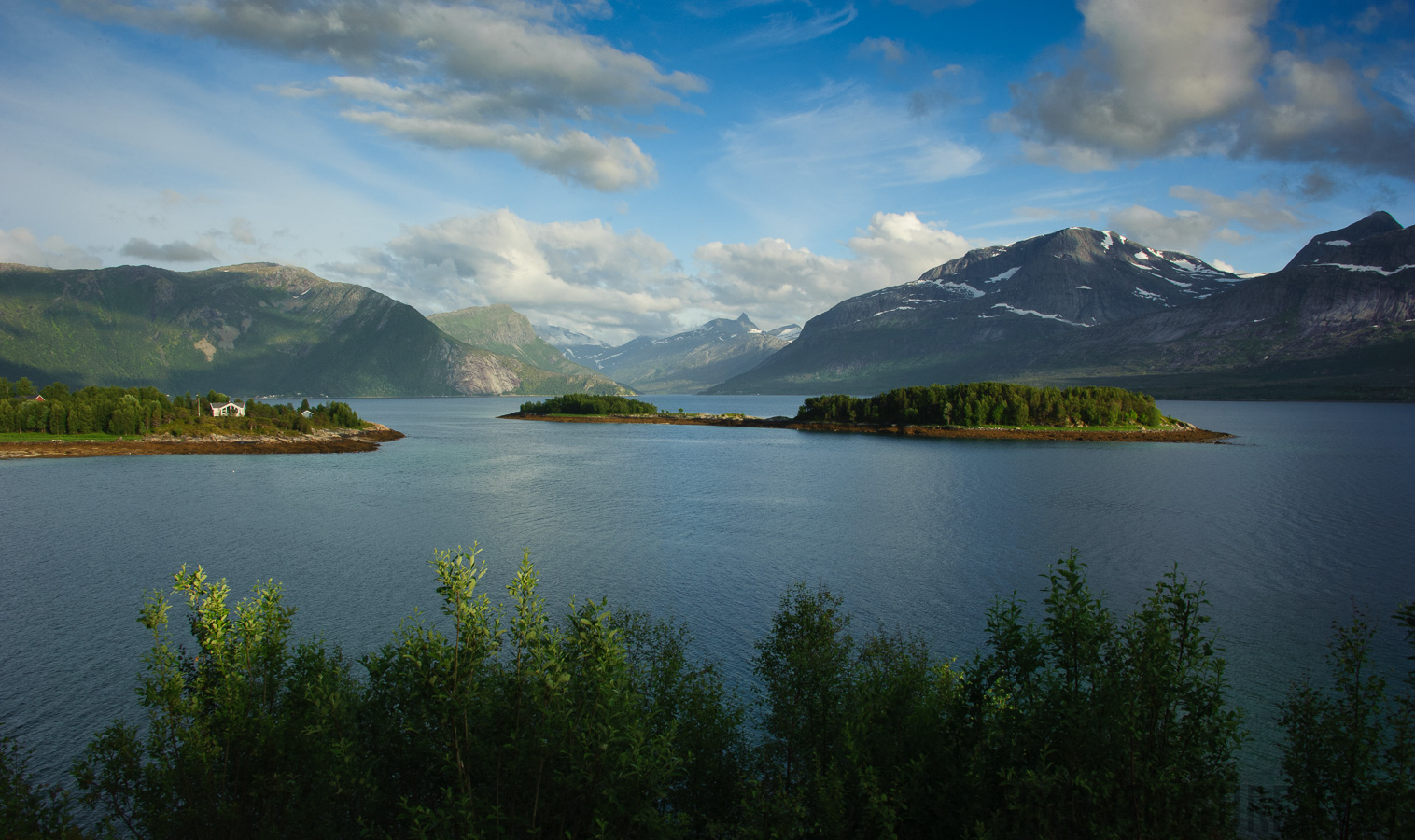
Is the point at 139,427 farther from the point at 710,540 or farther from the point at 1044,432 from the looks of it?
the point at 1044,432

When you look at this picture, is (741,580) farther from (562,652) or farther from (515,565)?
(562,652)

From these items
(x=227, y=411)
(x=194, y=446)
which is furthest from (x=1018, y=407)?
(x=227, y=411)

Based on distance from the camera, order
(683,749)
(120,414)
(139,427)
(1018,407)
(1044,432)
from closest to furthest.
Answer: (683,749)
(120,414)
(139,427)
(1044,432)
(1018,407)

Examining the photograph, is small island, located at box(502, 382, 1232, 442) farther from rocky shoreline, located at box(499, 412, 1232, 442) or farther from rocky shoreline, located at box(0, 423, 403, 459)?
rocky shoreline, located at box(0, 423, 403, 459)

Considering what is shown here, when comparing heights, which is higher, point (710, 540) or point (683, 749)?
point (683, 749)

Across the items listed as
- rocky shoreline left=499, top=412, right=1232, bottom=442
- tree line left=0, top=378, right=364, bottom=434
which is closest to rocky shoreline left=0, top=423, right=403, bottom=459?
tree line left=0, top=378, right=364, bottom=434

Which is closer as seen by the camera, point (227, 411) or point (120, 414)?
point (120, 414)
